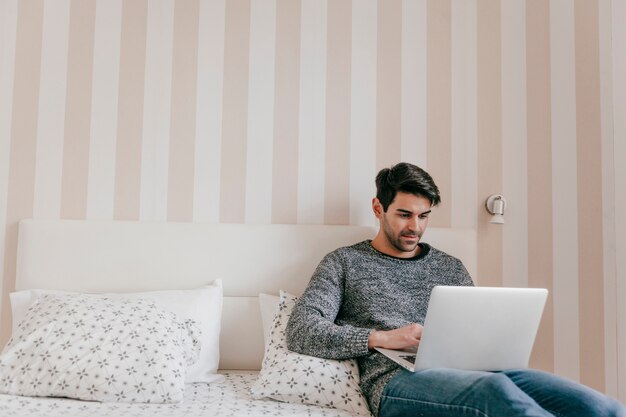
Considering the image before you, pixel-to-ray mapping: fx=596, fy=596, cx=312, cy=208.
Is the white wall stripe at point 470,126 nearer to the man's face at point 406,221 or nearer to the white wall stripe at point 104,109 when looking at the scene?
the man's face at point 406,221

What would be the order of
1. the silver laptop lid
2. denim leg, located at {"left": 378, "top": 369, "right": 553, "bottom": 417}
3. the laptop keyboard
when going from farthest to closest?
the laptop keyboard, the silver laptop lid, denim leg, located at {"left": 378, "top": 369, "right": 553, "bottom": 417}

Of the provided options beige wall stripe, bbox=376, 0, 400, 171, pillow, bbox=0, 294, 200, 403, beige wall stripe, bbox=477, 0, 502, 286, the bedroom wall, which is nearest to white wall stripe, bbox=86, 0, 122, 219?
the bedroom wall

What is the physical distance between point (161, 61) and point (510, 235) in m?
1.57

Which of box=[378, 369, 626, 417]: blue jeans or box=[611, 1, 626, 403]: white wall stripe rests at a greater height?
box=[611, 1, 626, 403]: white wall stripe

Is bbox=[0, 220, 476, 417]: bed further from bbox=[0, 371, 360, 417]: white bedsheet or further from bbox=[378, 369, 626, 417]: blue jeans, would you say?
bbox=[378, 369, 626, 417]: blue jeans

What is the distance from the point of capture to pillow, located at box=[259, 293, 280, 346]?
6.74 ft

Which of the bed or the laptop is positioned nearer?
the laptop

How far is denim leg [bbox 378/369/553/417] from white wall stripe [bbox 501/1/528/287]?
3.31ft

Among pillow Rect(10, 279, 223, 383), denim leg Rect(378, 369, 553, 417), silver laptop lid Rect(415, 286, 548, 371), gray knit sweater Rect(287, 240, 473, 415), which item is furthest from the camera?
pillow Rect(10, 279, 223, 383)

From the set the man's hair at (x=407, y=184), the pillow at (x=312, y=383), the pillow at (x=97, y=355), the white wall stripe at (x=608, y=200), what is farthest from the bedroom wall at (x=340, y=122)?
the pillow at (x=312, y=383)

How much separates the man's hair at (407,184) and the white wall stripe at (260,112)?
50 cm

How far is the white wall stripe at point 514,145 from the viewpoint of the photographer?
2.42m

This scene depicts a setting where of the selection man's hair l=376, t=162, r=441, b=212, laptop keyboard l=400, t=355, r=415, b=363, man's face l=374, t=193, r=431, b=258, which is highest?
man's hair l=376, t=162, r=441, b=212

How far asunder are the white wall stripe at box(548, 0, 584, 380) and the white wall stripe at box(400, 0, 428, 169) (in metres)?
0.53
